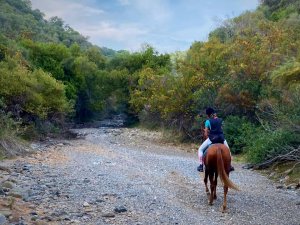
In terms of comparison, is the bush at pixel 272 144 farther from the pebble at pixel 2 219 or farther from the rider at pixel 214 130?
the pebble at pixel 2 219

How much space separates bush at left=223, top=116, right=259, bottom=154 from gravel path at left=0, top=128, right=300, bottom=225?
3391 millimetres

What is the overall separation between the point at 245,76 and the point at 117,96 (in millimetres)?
24796

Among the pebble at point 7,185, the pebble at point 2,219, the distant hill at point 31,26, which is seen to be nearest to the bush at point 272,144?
the pebble at point 7,185

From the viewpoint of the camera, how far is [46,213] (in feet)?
32.7

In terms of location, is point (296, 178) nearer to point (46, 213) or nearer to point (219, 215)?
point (219, 215)

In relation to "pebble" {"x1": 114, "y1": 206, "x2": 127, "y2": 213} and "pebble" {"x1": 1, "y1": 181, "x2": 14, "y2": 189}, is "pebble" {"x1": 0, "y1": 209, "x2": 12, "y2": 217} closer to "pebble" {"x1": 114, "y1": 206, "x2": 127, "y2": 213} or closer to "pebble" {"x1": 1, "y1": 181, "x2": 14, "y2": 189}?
"pebble" {"x1": 114, "y1": 206, "x2": 127, "y2": 213}

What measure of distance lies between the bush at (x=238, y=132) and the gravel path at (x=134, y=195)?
3.39 metres

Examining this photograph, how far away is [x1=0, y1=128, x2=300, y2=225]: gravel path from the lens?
995 centimetres

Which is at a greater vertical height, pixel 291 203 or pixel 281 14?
pixel 281 14

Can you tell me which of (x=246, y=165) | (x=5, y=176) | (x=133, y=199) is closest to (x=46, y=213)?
(x=133, y=199)

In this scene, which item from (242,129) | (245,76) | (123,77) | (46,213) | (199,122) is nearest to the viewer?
(46,213)

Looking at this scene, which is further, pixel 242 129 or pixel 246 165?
pixel 242 129

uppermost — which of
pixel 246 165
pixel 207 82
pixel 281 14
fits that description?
pixel 281 14

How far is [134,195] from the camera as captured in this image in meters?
11.9
